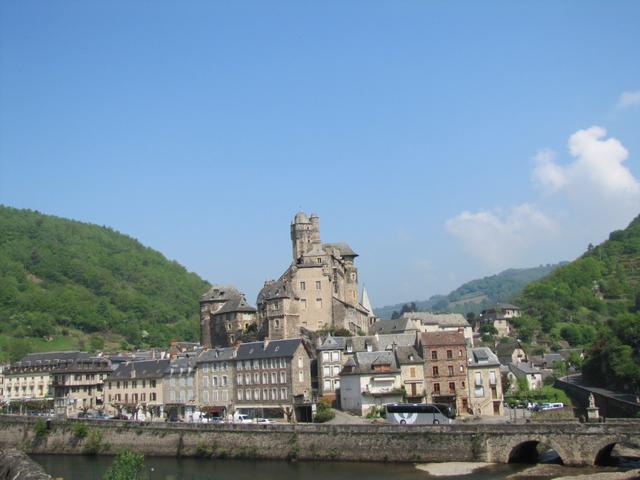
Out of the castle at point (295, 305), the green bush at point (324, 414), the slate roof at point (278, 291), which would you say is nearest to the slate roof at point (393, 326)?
the castle at point (295, 305)

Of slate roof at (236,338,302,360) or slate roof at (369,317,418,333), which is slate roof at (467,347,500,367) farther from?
slate roof at (369,317,418,333)

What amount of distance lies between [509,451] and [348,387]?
20670 millimetres

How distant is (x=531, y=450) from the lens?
53.8m

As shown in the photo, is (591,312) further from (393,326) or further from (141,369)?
(141,369)

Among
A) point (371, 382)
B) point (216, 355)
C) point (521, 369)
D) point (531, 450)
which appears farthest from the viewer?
point (521, 369)

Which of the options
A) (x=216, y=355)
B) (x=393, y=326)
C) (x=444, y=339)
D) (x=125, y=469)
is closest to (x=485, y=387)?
(x=444, y=339)

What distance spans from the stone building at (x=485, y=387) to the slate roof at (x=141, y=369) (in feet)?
113

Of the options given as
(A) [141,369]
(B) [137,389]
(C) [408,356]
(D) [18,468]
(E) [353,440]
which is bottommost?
(E) [353,440]

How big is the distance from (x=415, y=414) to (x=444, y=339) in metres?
10.2

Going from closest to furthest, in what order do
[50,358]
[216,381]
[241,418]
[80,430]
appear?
1. [80,430]
2. [241,418]
3. [216,381]
4. [50,358]

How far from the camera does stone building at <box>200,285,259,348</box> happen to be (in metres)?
91.2

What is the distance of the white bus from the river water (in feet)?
21.3

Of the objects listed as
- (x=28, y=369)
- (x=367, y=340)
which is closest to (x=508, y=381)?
(x=367, y=340)

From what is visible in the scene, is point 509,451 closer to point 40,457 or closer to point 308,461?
point 308,461
